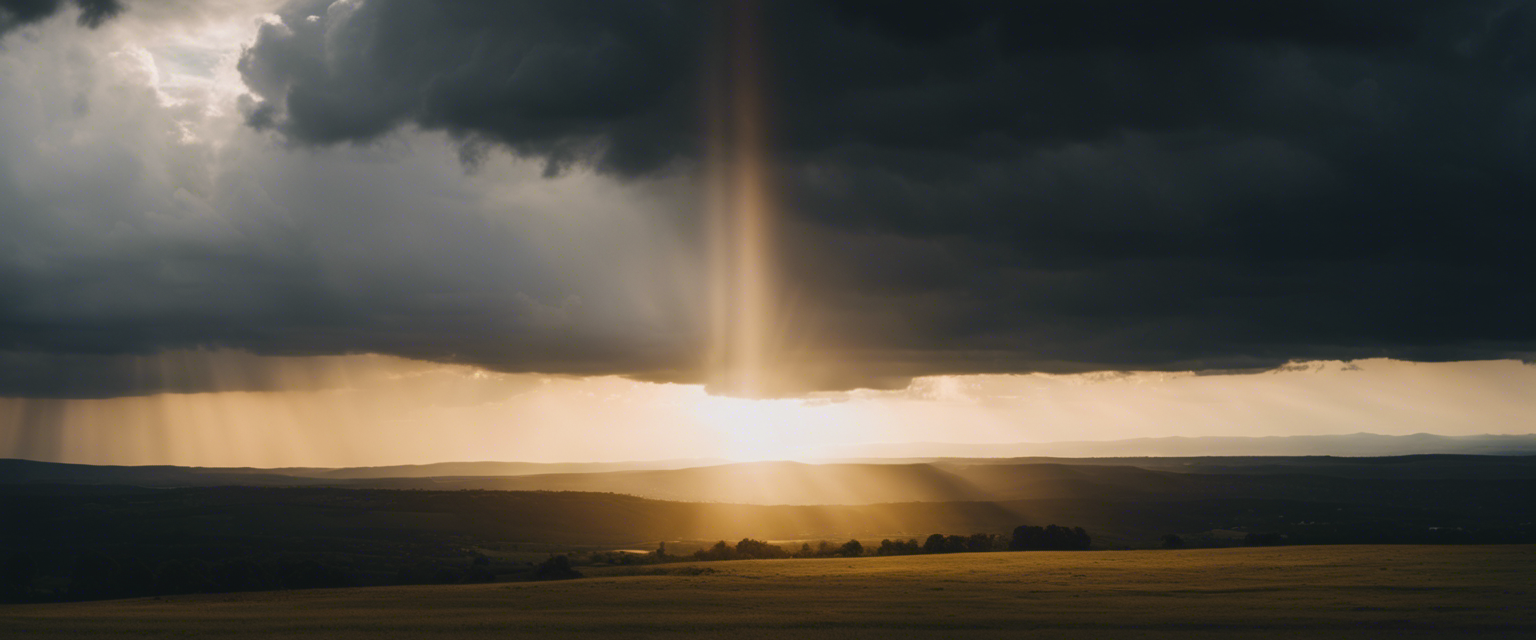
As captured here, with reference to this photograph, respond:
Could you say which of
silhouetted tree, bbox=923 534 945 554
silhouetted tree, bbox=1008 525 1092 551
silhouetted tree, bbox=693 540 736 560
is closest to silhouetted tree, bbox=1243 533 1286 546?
silhouetted tree, bbox=1008 525 1092 551

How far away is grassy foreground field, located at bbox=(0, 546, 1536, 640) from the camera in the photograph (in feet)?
192

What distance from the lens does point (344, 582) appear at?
10906 centimetres

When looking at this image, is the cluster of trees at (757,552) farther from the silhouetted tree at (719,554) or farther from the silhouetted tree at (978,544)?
the silhouetted tree at (978,544)

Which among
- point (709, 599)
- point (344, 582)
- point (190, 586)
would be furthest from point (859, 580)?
point (190, 586)

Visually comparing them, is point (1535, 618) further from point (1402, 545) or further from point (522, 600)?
point (1402, 545)

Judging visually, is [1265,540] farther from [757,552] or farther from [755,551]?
[755,551]

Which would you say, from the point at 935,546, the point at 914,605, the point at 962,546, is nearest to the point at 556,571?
the point at 914,605

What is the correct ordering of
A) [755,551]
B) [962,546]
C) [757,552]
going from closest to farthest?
[962,546], [757,552], [755,551]

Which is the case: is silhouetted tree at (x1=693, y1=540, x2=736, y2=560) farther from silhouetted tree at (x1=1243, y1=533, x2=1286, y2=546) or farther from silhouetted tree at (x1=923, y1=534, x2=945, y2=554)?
silhouetted tree at (x1=1243, y1=533, x2=1286, y2=546)

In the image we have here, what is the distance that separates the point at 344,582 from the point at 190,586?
13.3m

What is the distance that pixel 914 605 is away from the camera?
68125 millimetres

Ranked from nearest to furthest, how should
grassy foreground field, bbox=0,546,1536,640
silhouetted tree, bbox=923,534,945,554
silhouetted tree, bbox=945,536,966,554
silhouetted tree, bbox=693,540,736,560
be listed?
1. grassy foreground field, bbox=0,546,1536,640
2. silhouetted tree, bbox=693,540,736,560
3. silhouetted tree, bbox=945,536,966,554
4. silhouetted tree, bbox=923,534,945,554

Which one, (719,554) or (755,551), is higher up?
(755,551)

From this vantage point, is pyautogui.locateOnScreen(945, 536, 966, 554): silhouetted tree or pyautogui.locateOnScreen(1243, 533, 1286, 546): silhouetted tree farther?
pyautogui.locateOnScreen(945, 536, 966, 554): silhouetted tree
